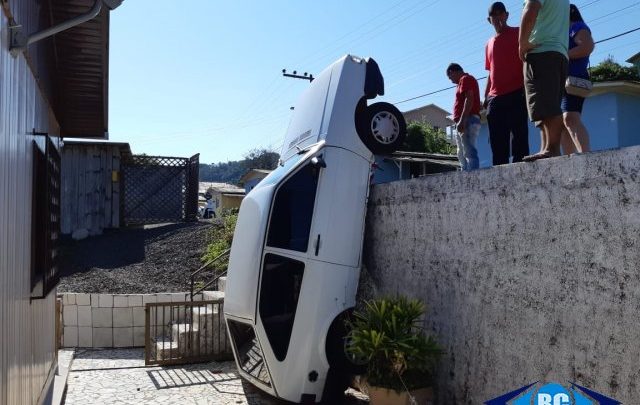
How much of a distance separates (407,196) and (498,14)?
1962 millimetres

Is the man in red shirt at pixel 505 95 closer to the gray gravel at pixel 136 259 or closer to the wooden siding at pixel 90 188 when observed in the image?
the gray gravel at pixel 136 259

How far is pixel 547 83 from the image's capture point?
4.16 m

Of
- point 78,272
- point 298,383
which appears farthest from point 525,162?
point 78,272

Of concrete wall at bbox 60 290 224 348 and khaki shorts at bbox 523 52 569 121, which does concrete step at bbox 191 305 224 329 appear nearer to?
concrete wall at bbox 60 290 224 348

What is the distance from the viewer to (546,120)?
4.21 meters

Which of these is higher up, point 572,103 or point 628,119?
point 628,119

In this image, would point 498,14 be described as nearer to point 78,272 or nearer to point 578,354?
point 578,354

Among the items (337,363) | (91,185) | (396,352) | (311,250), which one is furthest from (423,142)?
(396,352)

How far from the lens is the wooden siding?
42.2 ft

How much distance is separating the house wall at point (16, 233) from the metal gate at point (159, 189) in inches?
388

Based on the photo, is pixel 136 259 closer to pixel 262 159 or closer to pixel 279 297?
pixel 279 297

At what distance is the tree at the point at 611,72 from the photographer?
15.0m

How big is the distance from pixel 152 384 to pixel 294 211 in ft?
10.4

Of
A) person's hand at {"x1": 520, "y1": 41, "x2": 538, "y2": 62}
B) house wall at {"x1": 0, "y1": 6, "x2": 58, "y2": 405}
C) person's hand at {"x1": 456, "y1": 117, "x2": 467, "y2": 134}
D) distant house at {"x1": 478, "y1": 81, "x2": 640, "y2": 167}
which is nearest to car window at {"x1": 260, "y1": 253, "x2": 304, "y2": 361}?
house wall at {"x1": 0, "y1": 6, "x2": 58, "y2": 405}
